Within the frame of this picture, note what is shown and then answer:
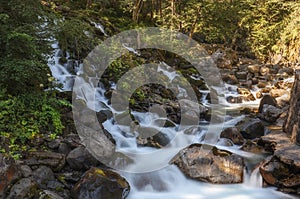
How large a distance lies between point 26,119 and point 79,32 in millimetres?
2536

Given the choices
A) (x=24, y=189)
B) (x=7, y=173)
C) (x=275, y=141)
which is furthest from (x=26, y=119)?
(x=275, y=141)

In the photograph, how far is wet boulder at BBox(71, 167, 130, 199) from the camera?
4.77m

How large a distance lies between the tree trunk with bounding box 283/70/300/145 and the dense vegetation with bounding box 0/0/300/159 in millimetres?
5692

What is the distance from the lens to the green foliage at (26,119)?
5.64m

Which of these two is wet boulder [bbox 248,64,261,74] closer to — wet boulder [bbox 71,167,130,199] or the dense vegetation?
the dense vegetation

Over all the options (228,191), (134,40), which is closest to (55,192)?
(228,191)

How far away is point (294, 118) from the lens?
748 cm

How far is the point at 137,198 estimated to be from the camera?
5453 mm

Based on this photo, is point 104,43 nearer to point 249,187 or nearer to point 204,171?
point 204,171

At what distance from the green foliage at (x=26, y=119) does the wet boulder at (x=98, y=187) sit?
4.77ft

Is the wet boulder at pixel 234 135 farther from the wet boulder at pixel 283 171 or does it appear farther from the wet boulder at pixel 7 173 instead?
the wet boulder at pixel 7 173

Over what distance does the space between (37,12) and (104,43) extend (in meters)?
5.20

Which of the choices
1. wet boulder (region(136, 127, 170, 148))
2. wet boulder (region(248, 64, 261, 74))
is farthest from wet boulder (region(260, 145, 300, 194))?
wet boulder (region(248, 64, 261, 74))

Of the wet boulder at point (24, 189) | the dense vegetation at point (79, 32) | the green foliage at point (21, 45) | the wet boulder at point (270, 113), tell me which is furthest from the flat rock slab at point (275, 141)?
the green foliage at point (21, 45)
